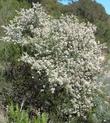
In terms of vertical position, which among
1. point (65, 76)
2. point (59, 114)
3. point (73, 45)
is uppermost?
point (73, 45)

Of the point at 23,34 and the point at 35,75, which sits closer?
the point at 35,75

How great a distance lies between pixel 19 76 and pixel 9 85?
13.1 inches

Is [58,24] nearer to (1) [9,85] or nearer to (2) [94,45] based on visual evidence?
(2) [94,45]

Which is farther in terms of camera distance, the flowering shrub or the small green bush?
the flowering shrub

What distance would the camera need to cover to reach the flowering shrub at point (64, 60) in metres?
11.5

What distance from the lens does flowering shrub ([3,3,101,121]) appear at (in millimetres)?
11461

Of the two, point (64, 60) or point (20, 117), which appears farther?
point (64, 60)

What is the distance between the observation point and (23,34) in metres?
12.5

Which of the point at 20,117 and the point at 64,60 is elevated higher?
the point at 64,60

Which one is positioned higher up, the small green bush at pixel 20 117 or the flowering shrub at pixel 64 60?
the flowering shrub at pixel 64 60

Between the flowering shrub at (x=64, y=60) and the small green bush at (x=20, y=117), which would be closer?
the small green bush at (x=20, y=117)

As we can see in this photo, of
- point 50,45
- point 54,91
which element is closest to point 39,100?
point 54,91

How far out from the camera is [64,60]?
11.6 meters

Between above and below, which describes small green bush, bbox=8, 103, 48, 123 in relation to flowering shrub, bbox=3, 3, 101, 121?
below
